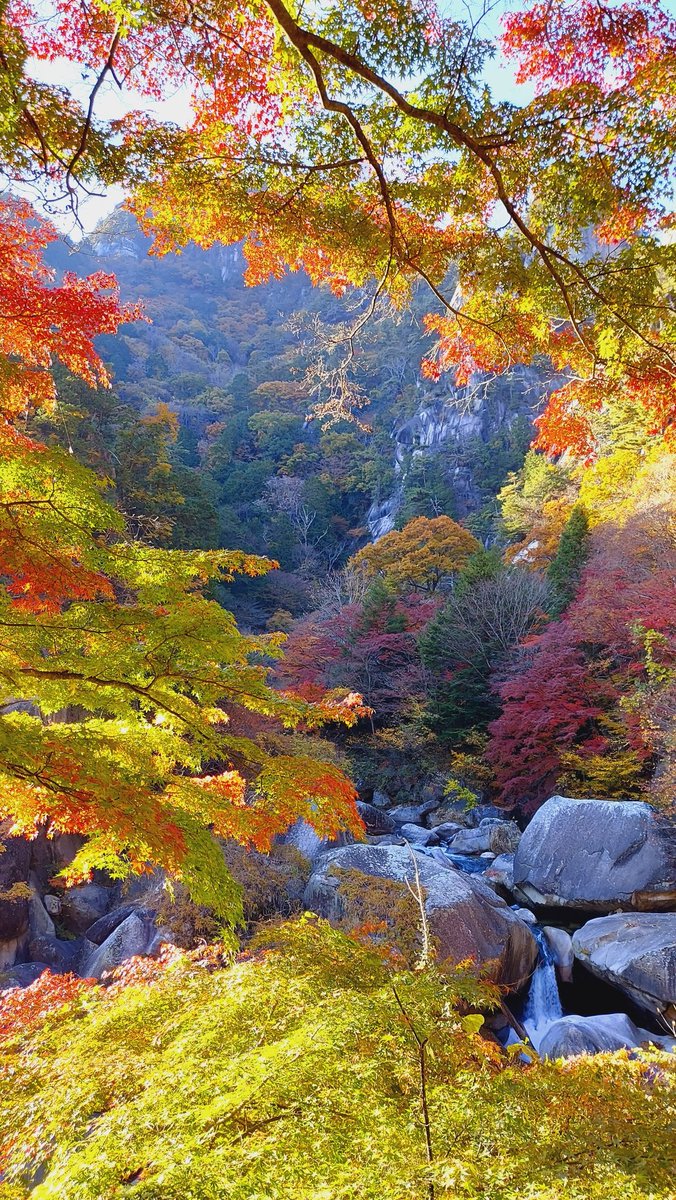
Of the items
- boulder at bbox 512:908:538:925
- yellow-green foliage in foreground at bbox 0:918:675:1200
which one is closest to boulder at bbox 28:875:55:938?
yellow-green foliage in foreground at bbox 0:918:675:1200

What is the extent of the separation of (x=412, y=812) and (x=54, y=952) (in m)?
8.09

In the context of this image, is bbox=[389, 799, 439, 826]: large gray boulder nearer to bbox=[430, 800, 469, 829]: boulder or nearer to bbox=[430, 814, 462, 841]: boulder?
bbox=[430, 800, 469, 829]: boulder

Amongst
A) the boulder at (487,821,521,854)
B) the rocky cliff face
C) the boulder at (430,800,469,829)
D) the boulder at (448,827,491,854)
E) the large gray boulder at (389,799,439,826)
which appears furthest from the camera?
Result: the rocky cliff face

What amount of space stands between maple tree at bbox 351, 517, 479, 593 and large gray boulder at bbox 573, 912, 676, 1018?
12939mm

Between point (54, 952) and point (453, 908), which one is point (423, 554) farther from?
point (54, 952)

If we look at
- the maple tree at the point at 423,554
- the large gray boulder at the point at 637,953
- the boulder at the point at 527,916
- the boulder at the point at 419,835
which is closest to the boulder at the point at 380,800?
the boulder at the point at 419,835

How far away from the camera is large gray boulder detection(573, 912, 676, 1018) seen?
235 inches

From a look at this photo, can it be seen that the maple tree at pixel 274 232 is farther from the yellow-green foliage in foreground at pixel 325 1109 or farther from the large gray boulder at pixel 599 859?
the large gray boulder at pixel 599 859

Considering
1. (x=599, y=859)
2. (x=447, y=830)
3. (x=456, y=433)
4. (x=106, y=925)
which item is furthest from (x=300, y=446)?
(x=599, y=859)

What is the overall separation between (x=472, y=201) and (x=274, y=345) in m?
41.0

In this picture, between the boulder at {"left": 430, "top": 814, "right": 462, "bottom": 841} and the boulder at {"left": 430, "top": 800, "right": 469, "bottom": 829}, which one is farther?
the boulder at {"left": 430, "top": 800, "right": 469, "bottom": 829}

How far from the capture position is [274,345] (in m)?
41.1

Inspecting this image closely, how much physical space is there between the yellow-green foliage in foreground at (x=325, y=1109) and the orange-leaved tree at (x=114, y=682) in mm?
940

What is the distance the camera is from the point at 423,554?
19547 millimetres
